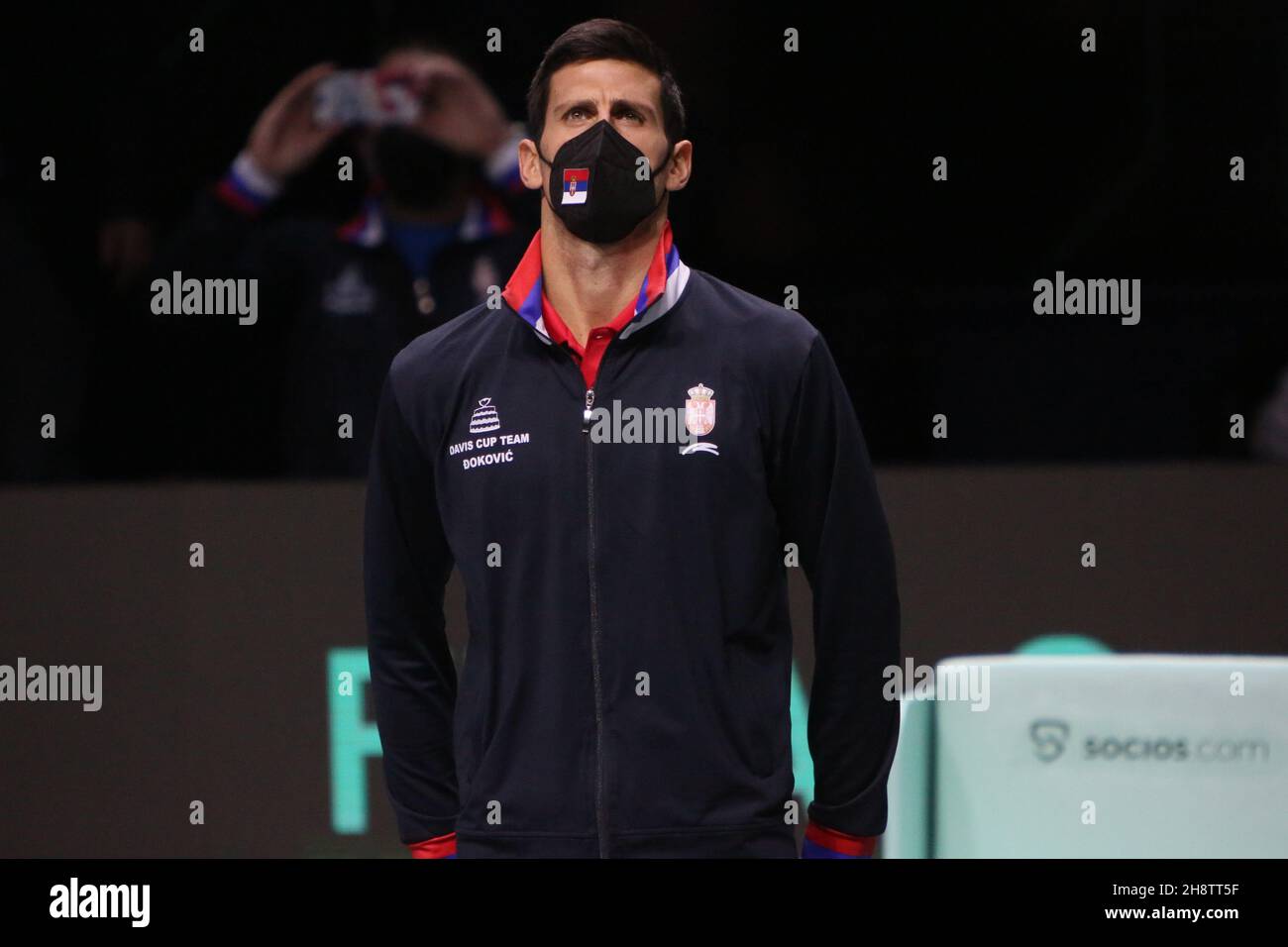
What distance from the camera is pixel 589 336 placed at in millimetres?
2523

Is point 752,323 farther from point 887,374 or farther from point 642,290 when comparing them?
point 887,374

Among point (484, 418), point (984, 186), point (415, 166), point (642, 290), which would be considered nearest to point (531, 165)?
point (642, 290)

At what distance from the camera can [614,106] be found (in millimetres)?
2590

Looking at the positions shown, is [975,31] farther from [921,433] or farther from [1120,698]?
[1120,698]

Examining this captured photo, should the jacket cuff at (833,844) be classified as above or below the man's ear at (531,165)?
below

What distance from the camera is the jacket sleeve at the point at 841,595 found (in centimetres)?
250

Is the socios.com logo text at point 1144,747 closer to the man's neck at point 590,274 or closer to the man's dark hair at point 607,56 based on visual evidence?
the man's neck at point 590,274

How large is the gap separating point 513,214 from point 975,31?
1.07 m

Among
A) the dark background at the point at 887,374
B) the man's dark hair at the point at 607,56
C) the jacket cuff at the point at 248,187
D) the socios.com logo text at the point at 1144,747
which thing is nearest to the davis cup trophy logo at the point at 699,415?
the man's dark hair at the point at 607,56

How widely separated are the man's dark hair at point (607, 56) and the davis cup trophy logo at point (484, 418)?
17.7 inches

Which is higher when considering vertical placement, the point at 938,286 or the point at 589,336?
the point at 938,286
